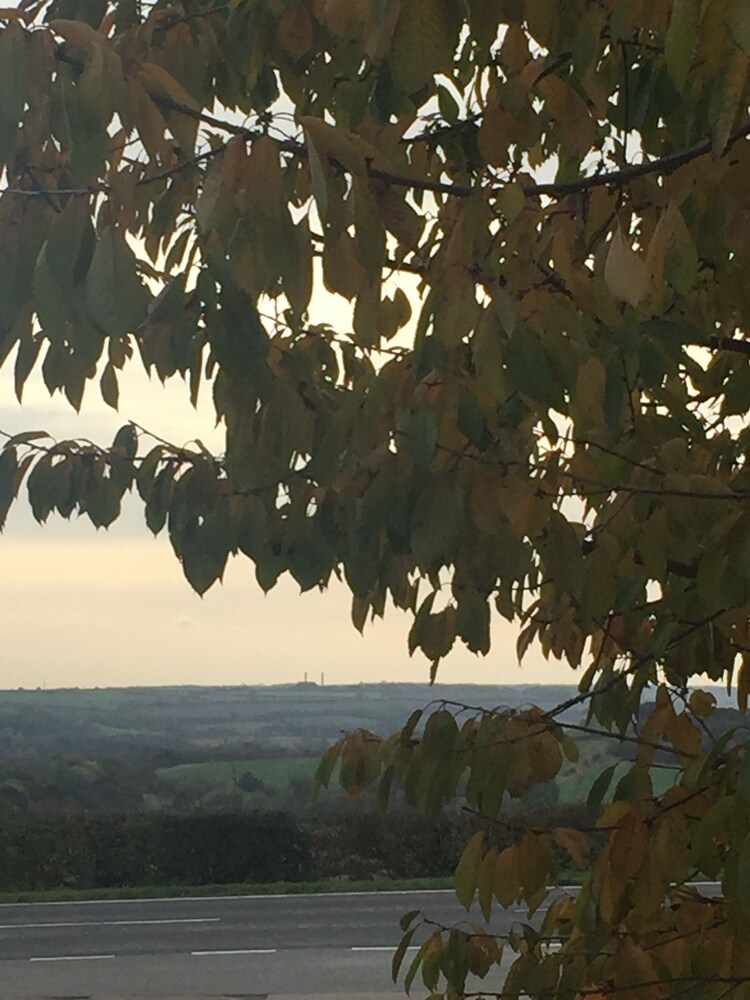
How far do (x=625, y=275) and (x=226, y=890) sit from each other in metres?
10.2

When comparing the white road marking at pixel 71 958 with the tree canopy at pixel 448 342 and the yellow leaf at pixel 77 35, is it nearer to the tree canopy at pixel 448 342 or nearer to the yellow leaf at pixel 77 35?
the tree canopy at pixel 448 342

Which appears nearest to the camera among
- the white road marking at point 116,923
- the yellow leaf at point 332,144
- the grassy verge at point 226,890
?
the yellow leaf at point 332,144

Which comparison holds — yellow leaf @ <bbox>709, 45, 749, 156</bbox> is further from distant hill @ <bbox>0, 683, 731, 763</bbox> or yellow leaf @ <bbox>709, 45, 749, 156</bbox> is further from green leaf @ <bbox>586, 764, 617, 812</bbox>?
distant hill @ <bbox>0, 683, 731, 763</bbox>

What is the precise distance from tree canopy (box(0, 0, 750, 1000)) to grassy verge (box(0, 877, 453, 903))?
29.3 feet

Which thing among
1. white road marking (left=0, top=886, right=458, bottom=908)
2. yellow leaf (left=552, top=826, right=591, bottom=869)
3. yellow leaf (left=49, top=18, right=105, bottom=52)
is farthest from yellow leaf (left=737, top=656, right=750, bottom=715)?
white road marking (left=0, top=886, right=458, bottom=908)

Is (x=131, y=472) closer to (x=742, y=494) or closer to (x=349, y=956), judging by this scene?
(x=742, y=494)

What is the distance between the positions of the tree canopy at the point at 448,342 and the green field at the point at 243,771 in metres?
3.39

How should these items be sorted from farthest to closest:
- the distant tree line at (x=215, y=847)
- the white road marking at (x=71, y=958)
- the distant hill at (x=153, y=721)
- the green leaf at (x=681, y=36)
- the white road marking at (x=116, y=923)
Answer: the white road marking at (x=116, y=923) → the distant tree line at (x=215, y=847) → the white road marking at (x=71, y=958) → the distant hill at (x=153, y=721) → the green leaf at (x=681, y=36)

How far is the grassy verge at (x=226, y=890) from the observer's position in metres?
10.4

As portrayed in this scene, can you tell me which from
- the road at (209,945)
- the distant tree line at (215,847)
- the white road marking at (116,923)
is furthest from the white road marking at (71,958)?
the distant tree line at (215,847)

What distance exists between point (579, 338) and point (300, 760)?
17.0ft

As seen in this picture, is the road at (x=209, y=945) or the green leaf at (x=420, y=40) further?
the road at (x=209, y=945)

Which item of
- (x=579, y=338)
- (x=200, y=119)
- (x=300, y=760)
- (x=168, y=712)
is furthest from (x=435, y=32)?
(x=300, y=760)

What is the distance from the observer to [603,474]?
58.8 inches
